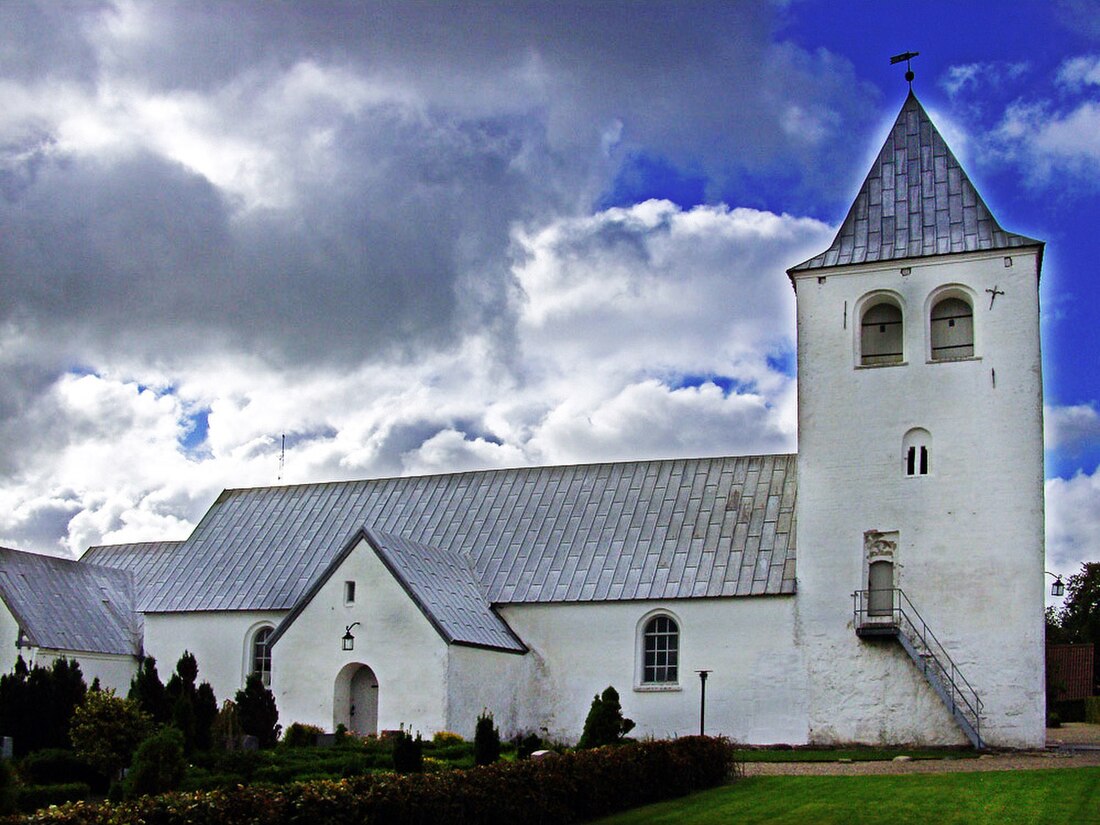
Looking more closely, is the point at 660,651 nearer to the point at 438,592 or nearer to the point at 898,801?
the point at 438,592

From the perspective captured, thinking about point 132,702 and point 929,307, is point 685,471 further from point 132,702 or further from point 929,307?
point 132,702

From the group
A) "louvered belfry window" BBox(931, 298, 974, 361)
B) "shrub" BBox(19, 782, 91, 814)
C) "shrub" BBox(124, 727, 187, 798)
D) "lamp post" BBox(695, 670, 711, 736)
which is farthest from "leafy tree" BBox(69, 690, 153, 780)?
"louvered belfry window" BBox(931, 298, 974, 361)

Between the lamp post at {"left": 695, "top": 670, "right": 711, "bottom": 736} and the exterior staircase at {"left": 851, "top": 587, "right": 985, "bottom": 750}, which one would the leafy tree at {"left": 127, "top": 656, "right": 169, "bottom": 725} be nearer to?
the lamp post at {"left": 695, "top": 670, "right": 711, "bottom": 736}

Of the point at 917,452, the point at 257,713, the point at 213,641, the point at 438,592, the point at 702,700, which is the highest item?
the point at 917,452

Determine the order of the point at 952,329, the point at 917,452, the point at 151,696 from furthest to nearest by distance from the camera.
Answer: the point at 952,329, the point at 917,452, the point at 151,696

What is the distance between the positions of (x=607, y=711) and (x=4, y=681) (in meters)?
10.7

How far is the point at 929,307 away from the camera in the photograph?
Result: 26.4 metres

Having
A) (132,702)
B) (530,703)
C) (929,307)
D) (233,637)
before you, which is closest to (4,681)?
(132,702)

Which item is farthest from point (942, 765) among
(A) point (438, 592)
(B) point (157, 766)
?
(B) point (157, 766)

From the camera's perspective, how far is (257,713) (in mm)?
23953

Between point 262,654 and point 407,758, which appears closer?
point 407,758

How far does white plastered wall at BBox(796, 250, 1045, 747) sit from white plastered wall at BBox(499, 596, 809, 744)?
631mm

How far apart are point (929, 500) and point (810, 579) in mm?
2847

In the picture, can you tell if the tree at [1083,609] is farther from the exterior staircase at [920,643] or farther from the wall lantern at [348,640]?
the wall lantern at [348,640]
